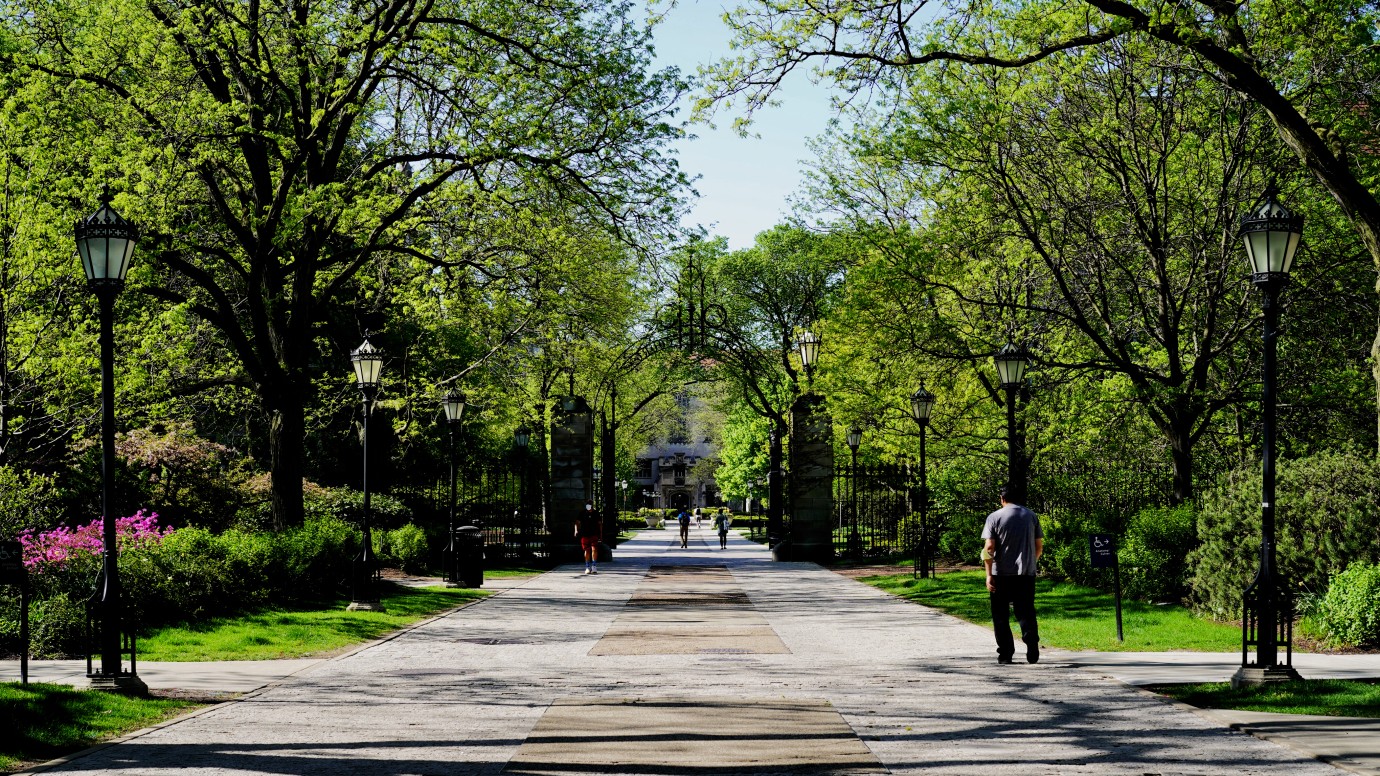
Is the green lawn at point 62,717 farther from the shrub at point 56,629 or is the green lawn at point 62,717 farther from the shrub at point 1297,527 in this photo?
the shrub at point 1297,527

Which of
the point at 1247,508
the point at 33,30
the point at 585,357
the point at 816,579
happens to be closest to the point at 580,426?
the point at 585,357

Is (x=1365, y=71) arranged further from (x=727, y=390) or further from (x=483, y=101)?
(x=727, y=390)

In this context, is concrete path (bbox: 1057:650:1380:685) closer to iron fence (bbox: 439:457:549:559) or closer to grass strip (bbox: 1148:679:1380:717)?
grass strip (bbox: 1148:679:1380:717)

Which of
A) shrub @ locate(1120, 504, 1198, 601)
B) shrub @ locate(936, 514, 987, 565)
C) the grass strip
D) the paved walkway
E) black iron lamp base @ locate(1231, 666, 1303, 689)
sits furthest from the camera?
shrub @ locate(936, 514, 987, 565)

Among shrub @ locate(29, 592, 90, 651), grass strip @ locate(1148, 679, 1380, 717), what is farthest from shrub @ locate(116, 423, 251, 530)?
grass strip @ locate(1148, 679, 1380, 717)

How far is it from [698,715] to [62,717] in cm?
491

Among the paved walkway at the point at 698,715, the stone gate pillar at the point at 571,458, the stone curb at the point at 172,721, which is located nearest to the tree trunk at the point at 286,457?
the stone curb at the point at 172,721

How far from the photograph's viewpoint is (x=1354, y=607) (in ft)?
43.2

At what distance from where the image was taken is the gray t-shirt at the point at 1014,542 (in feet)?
41.6

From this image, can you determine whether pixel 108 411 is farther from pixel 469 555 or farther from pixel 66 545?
pixel 469 555

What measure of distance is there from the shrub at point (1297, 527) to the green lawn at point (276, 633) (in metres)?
11.0

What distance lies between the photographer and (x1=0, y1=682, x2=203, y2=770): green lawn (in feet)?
28.2

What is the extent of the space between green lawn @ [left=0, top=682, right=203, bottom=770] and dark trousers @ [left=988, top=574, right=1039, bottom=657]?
25.3 ft

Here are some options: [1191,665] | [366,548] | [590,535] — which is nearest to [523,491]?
[590,535]
